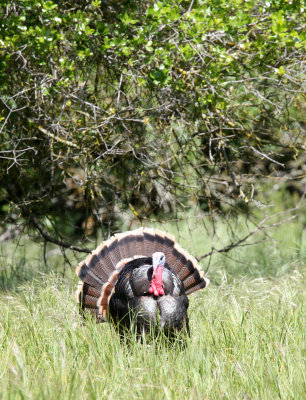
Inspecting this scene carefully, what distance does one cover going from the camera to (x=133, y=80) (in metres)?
5.04

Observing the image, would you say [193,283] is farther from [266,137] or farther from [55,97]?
[266,137]

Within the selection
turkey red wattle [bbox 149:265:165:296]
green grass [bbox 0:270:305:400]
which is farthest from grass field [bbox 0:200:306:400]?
turkey red wattle [bbox 149:265:165:296]

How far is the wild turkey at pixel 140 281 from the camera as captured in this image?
3609mm

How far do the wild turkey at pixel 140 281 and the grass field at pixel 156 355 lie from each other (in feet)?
0.42

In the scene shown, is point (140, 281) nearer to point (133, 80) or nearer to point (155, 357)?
point (155, 357)

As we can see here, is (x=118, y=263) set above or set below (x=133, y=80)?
below

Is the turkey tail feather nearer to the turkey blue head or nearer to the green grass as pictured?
the green grass

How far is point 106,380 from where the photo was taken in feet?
9.34

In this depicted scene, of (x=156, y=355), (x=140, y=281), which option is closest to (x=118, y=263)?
(x=140, y=281)

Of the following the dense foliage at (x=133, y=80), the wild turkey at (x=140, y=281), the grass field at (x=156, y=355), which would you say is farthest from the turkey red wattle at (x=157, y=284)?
the dense foliage at (x=133, y=80)

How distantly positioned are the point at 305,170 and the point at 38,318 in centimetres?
438

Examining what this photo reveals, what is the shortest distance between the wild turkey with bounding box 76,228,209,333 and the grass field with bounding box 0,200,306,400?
5.0 inches

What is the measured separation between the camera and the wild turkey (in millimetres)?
3609

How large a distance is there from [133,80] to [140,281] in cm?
199
